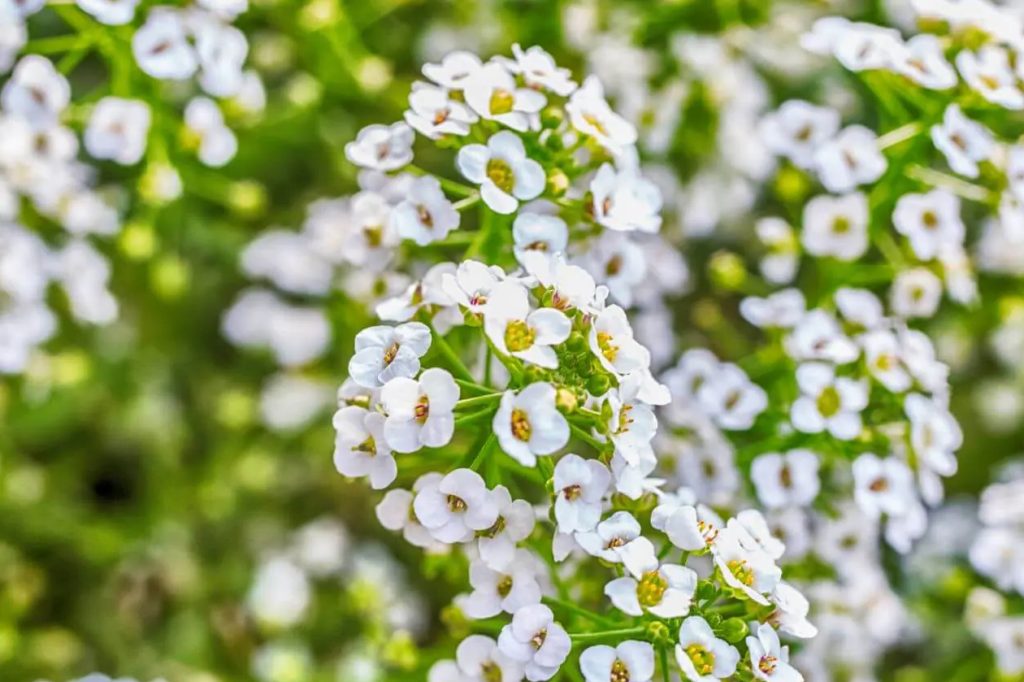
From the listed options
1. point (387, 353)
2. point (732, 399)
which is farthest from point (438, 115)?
point (732, 399)

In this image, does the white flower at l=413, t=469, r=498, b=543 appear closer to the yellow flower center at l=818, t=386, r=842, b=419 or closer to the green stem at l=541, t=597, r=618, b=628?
the green stem at l=541, t=597, r=618, b=628

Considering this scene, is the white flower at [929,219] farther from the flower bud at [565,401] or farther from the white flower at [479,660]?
the white flower at [479,660]

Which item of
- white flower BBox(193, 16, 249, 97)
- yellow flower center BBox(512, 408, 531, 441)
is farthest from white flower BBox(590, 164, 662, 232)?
white flower BBox(193, 16, 249, 97)

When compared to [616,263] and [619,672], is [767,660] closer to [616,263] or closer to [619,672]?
[619,672]

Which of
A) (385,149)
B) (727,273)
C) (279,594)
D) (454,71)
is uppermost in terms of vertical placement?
(454,71)

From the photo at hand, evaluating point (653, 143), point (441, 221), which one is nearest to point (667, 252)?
point (653, 143)

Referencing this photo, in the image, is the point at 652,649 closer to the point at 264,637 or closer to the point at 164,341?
the point at 264,637
